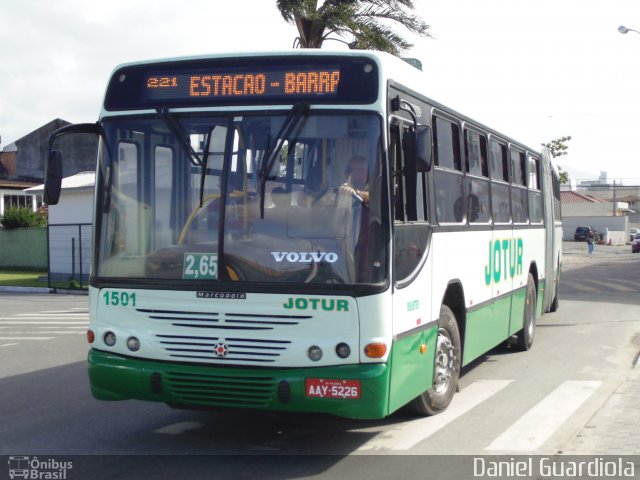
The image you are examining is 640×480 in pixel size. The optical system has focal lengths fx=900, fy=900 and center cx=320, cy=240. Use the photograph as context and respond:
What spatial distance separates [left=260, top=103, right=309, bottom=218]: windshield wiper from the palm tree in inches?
676

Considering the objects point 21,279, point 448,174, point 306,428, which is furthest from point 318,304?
point 21,279

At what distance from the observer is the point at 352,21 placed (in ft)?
79.3

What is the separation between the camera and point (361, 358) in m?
6.71

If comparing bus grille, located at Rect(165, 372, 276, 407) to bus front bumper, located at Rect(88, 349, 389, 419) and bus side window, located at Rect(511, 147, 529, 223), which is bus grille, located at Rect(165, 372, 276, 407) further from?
bus side window, located at Rect(511, 147, 529, 223)

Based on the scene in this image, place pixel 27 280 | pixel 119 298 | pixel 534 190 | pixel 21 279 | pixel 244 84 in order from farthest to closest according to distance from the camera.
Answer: pixel 21 279 < pixel 27 280 < pixel 534 190 < pixel 119 298 < pixel 244 84

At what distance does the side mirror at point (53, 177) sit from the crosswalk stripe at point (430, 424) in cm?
326

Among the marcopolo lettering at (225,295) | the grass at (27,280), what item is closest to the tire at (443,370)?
the marcopolo lettering at (225,295)

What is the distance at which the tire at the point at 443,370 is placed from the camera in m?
8.34

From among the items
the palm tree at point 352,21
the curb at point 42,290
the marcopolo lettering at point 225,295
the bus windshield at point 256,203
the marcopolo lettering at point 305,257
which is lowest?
the curb at point 42,290

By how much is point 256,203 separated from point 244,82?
39.6 inches

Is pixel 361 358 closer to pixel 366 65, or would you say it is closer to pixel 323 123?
pixel 323 123

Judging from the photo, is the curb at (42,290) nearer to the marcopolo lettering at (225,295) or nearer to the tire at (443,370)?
the tire at (443,370)

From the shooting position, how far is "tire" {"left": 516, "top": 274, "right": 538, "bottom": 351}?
12.9 m

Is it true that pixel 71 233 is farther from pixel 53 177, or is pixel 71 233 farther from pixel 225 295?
pixel 225 295
